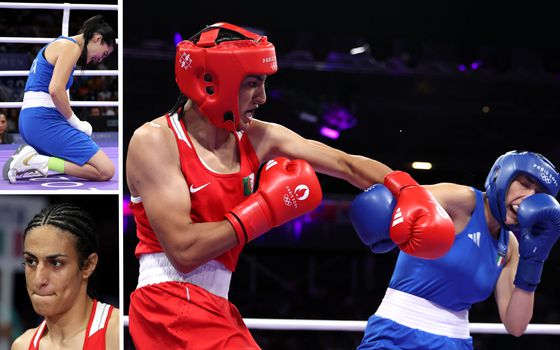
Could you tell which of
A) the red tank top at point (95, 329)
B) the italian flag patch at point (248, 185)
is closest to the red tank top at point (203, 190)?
the italian flag patch at point (248, 185)

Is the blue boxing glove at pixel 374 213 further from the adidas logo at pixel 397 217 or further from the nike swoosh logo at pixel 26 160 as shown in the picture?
the nike swoosh logo at pixel 26 160

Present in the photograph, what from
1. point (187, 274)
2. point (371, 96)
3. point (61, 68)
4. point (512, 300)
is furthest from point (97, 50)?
point (371, 96)

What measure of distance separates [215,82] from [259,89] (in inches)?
4.6

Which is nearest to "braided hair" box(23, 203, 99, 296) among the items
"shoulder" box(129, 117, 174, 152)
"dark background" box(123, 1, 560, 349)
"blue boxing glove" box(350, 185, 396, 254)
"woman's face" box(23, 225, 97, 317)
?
"woman's face" box(23, 225, 97, 317)

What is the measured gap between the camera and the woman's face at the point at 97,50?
7.34 feet

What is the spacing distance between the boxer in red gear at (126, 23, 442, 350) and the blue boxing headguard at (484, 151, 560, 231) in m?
0.74

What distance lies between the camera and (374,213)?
2.05 m

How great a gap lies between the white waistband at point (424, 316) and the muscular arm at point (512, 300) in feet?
0.68

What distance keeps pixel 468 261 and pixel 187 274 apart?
0.93 meters

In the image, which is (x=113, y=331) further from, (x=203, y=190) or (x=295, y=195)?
(x=295, y=195)

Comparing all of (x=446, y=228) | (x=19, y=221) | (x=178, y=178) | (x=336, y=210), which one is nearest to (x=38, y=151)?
(x=19, y=221)

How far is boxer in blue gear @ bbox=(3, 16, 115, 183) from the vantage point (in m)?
2.20

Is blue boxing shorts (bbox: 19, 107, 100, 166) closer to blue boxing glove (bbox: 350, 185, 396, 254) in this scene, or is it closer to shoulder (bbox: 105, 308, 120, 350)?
shoulder (bbox: 105, 308, 120, 350)

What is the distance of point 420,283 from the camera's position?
91.5 inches
